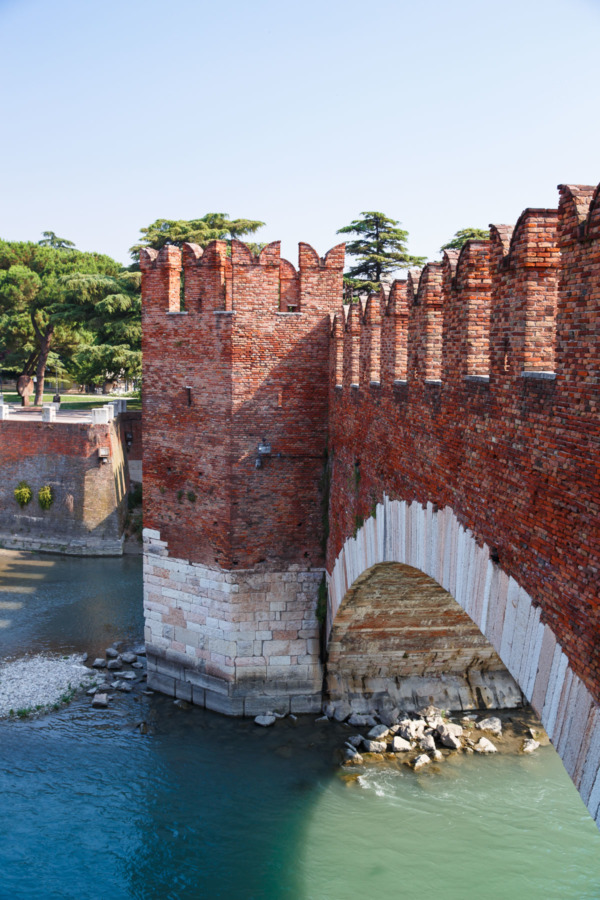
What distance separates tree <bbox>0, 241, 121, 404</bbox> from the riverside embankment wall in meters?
11.3

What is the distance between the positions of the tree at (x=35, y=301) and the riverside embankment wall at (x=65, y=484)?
11.3m

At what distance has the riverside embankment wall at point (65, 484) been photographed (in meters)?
25.2

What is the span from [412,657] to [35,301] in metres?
30.0

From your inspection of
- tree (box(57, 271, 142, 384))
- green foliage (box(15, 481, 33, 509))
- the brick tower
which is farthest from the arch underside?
tree (box(57, 271, 142, 384))

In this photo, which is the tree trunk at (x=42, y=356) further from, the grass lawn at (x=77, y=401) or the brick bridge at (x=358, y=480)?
the brick bridge at (x=358, y=480)

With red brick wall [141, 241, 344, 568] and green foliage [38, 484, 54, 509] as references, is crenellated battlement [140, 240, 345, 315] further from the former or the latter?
green foliage [38, 484, 54, 509]

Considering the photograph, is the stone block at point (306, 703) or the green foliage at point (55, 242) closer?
the stone block at point (306, 703)

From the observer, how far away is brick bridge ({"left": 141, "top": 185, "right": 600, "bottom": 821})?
18.8 feet

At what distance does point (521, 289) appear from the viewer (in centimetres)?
Answer: 575

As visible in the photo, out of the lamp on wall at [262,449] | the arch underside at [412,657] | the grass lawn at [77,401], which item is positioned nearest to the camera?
the lamp on wall at [262,449]

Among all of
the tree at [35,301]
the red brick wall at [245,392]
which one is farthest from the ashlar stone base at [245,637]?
the tree at [35,301]

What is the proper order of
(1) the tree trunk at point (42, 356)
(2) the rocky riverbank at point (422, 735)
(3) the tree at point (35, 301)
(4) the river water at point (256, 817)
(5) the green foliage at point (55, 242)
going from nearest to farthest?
(4) the river water at point (256, 817) < (2) the rocky riverbank at point (422, 735) < (3) the tree at point (35, 301) < (1) the tree trunk at point (42, 356) < (5) the green foliage at point (55, 242)

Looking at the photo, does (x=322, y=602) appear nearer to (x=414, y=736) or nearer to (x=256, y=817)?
(x=414, y=736)

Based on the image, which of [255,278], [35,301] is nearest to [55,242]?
[35,301]
